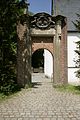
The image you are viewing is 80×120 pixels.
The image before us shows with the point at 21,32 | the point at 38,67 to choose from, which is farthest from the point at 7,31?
the point at 38,67

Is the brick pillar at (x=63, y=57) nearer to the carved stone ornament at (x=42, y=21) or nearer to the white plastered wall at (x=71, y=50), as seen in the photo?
the carved stone ornament at (x=42, y=21)

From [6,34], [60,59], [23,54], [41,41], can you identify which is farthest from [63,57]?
[6,34]

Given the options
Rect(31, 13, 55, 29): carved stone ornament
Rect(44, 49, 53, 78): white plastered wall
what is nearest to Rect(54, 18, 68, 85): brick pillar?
Rect(31, 13, 55, 29): carved stone ornament

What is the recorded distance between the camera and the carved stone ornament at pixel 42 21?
22953mm

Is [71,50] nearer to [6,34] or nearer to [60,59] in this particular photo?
[60,59]

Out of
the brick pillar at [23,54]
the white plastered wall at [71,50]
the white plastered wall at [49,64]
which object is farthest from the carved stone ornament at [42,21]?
the white plastered wall at [49,64]

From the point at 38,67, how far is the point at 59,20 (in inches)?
1664

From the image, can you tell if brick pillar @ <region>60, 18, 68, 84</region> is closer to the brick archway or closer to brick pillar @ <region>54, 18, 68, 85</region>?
brick pillar @ <region>54, 18, 68, 85</region>

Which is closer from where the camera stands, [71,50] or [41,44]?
[41,44]

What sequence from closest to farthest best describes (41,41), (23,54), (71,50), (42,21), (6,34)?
(6,34) < (23,54) < (42,21) < (41,41) < (71,50)

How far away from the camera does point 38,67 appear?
64.9m

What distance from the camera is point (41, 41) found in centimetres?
2395

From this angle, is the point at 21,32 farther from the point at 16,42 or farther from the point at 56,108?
the point at 56,108

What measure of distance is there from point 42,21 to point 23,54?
317cm
